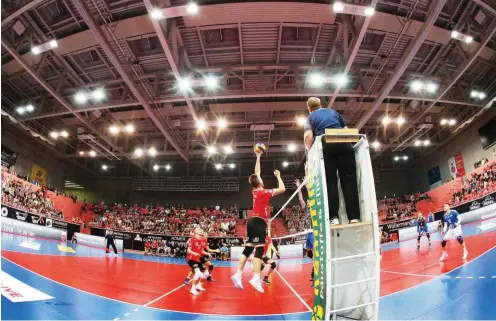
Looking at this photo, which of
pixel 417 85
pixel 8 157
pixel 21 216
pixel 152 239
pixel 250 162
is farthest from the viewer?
pixel 250 162

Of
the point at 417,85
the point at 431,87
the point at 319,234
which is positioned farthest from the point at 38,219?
the point at 431,87

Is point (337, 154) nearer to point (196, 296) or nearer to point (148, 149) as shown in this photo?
point (196, 296)

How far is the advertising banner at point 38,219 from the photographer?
17094 millimetres

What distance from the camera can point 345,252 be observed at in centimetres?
288

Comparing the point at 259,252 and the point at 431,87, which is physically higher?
the point at 431,87

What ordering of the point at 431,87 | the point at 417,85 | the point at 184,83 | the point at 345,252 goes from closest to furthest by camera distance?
the point at 345,252
the point at 184,83
the point at 417,85
the point at 431,87

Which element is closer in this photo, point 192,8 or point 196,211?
point 192,8

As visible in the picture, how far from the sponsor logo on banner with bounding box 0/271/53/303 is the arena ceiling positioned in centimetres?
922

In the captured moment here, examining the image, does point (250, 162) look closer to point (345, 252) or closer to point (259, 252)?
point (259, 252)

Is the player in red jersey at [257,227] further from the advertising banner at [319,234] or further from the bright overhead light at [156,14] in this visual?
the bright overhead light at [156,14]

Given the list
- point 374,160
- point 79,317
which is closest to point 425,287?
point 79,317

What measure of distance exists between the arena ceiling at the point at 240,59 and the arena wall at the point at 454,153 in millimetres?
3193

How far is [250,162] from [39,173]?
21.6 m

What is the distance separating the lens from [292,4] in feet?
38.0
